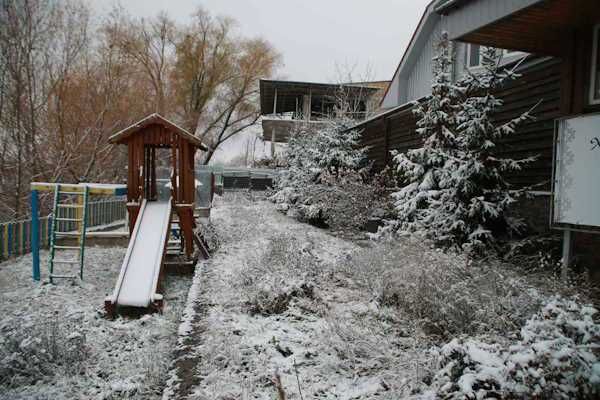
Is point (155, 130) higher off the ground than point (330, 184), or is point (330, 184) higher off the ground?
point (155, 130)

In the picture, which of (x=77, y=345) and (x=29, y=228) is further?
(x=29, y=228)

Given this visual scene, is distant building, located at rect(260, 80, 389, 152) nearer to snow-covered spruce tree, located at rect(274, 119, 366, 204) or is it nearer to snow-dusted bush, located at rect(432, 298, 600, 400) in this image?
snow-covered spruce tree, located at rect(274, 119, 366, 204)

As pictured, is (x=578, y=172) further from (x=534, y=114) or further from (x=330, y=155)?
(x=330, y=155)

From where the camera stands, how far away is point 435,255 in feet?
15.3

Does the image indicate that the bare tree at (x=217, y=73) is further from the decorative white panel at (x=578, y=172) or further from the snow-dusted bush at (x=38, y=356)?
the decorative white panel at (x=578, y=172)

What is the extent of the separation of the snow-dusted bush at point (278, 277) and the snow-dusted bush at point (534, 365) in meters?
2.30

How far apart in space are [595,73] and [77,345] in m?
7.01

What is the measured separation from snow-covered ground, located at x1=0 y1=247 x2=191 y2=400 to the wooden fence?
5.49ft

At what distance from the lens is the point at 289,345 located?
3.53m

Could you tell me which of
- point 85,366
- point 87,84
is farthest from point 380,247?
point 87,84

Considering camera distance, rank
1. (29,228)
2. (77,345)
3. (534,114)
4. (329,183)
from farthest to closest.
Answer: (329,183), (29,228), (534,114), (77,345)

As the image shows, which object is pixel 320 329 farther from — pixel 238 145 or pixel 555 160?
pixel 238 145

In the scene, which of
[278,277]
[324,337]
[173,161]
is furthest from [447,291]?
[173,161]

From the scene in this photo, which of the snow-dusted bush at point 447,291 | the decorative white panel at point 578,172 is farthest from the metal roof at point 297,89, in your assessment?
the snow-dusted bush at point 447,291
